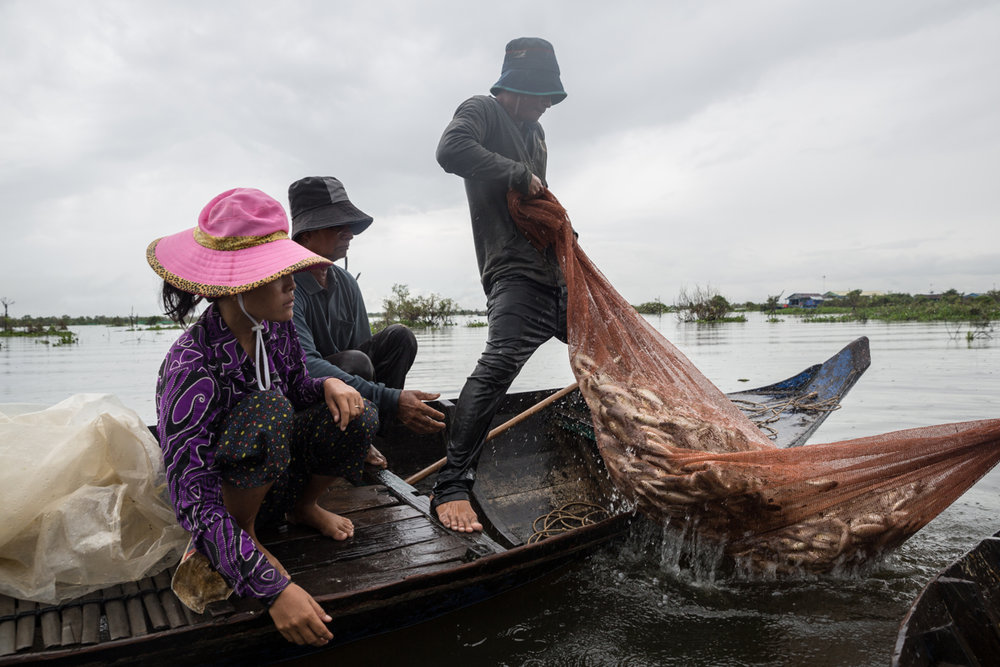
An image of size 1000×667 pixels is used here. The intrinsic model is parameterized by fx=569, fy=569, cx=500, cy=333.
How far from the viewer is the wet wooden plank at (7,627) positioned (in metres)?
1.33

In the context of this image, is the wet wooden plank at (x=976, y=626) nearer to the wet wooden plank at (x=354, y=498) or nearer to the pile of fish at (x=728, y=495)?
the pile of fish at (x=728, y=495)

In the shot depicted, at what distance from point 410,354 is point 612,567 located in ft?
4.83

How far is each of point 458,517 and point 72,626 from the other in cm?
128

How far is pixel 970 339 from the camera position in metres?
14.0

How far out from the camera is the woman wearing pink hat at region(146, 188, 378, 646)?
1378 mm

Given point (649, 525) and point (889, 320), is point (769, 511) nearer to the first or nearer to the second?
point (649, 525)

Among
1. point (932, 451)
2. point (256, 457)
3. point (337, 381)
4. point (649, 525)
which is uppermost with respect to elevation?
point (337, 381)

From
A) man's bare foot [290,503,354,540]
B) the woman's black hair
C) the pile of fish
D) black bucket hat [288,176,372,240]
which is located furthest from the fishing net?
the woman's black hair

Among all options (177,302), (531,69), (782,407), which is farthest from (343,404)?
(782,407)

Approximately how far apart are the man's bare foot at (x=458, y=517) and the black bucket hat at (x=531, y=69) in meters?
1.92

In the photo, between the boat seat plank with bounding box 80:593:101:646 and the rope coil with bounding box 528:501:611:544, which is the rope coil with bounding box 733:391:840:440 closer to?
the rope coil with bounding box 528:501:611:544

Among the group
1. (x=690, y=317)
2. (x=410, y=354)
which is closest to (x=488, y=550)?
(x=410, y=354)

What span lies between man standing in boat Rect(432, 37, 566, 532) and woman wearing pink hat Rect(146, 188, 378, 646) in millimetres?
779

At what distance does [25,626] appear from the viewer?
142 cm
